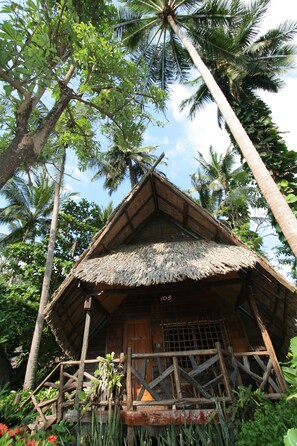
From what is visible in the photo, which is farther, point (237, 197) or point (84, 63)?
point (237, 197)

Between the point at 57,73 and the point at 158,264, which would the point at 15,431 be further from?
the point at 57,73

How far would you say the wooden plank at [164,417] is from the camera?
3949 mm

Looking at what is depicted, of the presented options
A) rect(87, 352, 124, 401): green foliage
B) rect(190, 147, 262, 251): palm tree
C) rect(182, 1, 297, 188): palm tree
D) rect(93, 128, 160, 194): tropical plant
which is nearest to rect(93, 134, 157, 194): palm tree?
rect(93, 128, 160, 194): tropical plant

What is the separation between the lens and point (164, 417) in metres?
4.04

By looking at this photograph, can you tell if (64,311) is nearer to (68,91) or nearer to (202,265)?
(202,265)

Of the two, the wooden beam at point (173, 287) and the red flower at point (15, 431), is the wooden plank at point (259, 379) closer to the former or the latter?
the wooden beam at point (173, 287)

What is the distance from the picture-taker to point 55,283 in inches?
477

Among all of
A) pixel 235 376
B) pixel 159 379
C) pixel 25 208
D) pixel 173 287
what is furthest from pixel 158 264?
pixel 25 208

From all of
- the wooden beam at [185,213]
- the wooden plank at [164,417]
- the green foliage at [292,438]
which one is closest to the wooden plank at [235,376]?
the wooden plank at [164,417]

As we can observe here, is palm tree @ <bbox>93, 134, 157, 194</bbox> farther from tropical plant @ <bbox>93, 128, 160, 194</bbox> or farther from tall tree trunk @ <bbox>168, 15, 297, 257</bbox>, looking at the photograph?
tall tree trunk @ <bbox>168, 15, 297, 257</bbox>

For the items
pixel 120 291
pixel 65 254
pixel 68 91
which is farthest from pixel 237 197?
pixel 68 91

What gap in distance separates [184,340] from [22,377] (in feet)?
24.2

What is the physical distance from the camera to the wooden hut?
5.40 metres

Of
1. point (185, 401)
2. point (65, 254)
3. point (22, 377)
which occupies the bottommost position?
point (185, 401)
